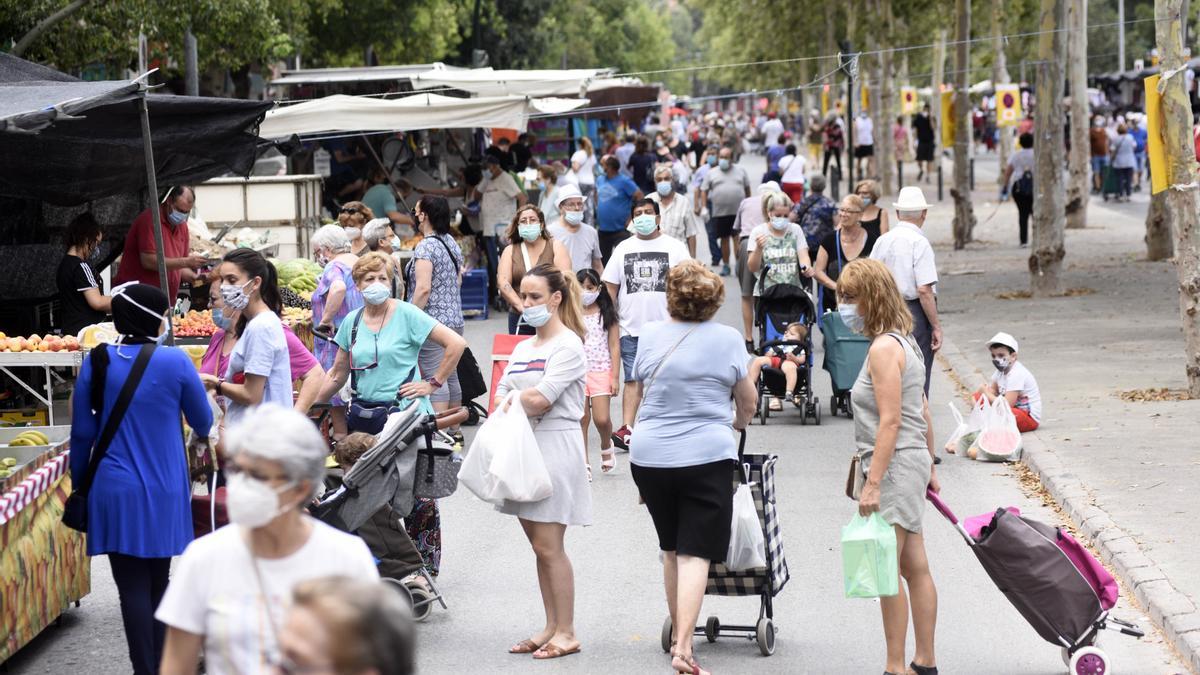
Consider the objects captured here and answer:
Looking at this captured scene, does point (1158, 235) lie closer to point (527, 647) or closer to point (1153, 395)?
point (1153, 395)

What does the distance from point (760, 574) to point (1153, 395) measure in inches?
280

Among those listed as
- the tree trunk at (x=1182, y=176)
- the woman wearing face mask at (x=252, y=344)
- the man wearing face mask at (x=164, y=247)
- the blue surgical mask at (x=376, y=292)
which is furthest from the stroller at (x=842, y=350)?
the woman wearing face mask at (x=252, y=344)

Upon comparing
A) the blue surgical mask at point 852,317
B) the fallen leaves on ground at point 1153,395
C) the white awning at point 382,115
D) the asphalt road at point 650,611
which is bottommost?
the asphalt road at point 650,611

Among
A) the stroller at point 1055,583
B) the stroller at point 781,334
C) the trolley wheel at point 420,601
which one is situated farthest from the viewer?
the stroller at point 781,334

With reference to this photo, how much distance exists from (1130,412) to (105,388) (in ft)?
28.9

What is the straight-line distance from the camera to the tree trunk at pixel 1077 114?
90.3ft

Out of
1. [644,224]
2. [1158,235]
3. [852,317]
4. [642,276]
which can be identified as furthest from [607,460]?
[1158,235]

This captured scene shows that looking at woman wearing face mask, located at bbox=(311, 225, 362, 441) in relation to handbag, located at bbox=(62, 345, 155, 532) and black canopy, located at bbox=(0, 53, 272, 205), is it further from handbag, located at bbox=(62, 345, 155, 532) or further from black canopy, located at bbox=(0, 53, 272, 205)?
handbag, located at bbox=(62, 345, 155, 532)

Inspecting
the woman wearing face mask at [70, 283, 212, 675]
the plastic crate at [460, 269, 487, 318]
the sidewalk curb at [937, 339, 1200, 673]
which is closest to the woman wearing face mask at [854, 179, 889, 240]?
the sidewalk curb at [937, 339, 1200, 673]

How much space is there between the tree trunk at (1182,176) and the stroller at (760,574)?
6.98 meters

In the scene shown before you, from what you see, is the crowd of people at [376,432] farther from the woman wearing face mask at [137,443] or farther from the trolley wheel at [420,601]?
the trolley wheel at [420,601]

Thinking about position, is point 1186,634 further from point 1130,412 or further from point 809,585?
point 1130,412

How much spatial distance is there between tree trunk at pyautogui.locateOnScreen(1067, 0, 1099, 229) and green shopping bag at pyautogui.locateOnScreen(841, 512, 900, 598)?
22.3m

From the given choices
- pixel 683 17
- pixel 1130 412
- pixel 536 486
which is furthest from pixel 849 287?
pixel 683 17
